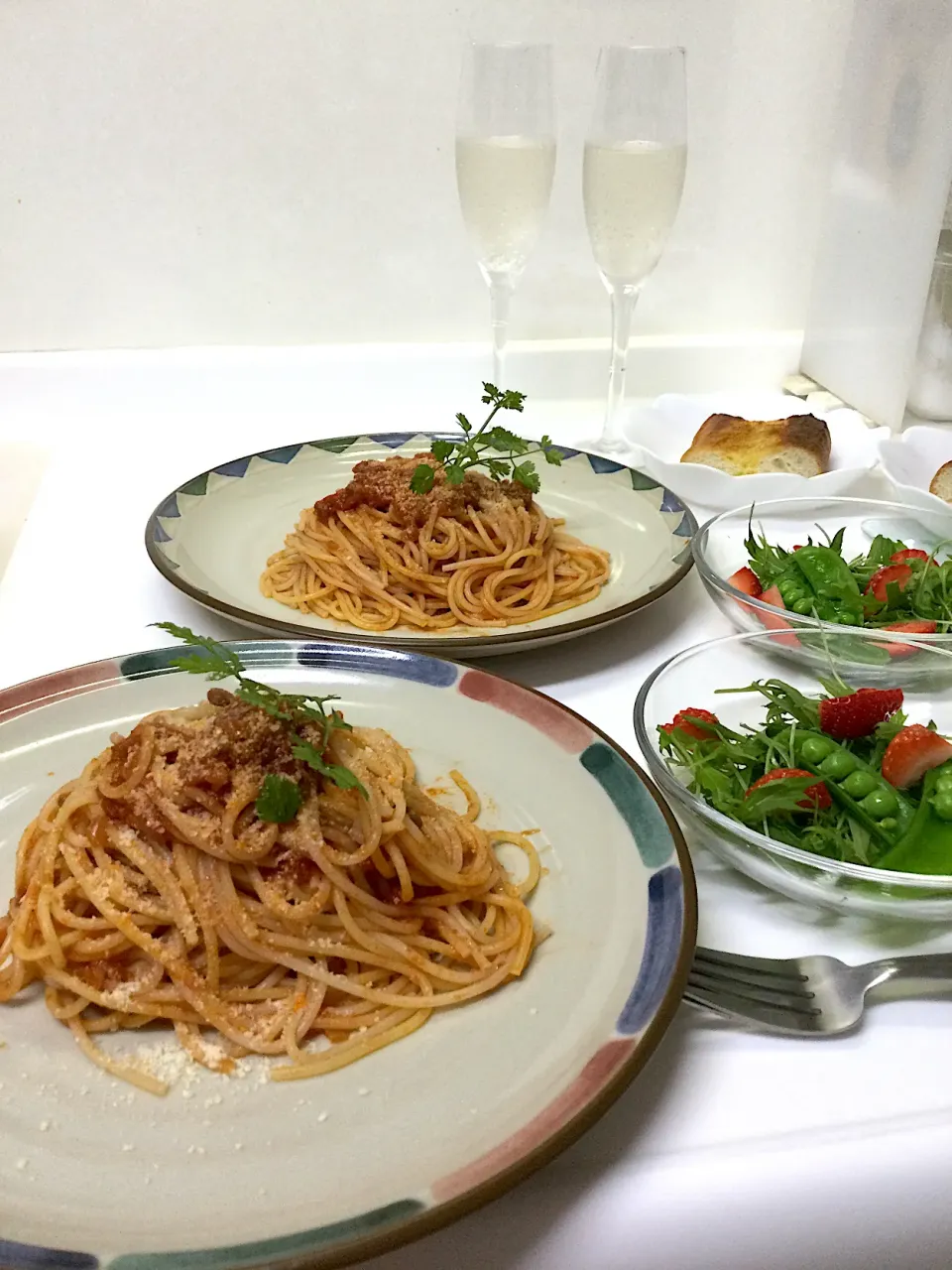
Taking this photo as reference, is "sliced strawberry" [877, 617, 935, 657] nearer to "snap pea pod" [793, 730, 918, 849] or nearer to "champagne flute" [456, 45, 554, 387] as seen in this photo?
"snap pea pod" [793, 730, 918, 849]

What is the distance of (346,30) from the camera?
6.34 feet

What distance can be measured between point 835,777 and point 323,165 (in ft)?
5.66

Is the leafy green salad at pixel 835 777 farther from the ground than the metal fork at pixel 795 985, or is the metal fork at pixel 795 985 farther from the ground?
the leafy green salad at pixel 835 777

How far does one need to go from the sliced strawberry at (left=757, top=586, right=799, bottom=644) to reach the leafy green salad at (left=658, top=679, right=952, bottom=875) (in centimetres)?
14

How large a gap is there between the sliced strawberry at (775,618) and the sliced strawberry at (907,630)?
9 cm

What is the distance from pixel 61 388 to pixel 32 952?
1.67 metres

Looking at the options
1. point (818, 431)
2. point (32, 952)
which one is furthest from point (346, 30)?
point (32, 952)

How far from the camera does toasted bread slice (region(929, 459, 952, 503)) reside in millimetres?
1542

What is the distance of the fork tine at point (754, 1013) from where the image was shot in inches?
27.6

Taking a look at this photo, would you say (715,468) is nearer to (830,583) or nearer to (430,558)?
(830,583)

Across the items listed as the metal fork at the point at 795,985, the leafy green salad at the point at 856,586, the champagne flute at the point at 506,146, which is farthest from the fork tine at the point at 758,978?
the champagne flute at the point at 506,146

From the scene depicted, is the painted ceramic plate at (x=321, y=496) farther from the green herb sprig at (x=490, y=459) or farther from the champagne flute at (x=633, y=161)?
the champagne flute at (x=633, y=161)

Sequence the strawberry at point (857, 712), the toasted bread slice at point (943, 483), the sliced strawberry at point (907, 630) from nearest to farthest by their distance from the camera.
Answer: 1. the strawberry at point (857, 712)
2. the sliced strawberry at point (907, 630)
3. the toasted bread slice at point (943, 483)

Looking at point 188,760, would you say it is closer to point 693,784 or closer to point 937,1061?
point 693,784
